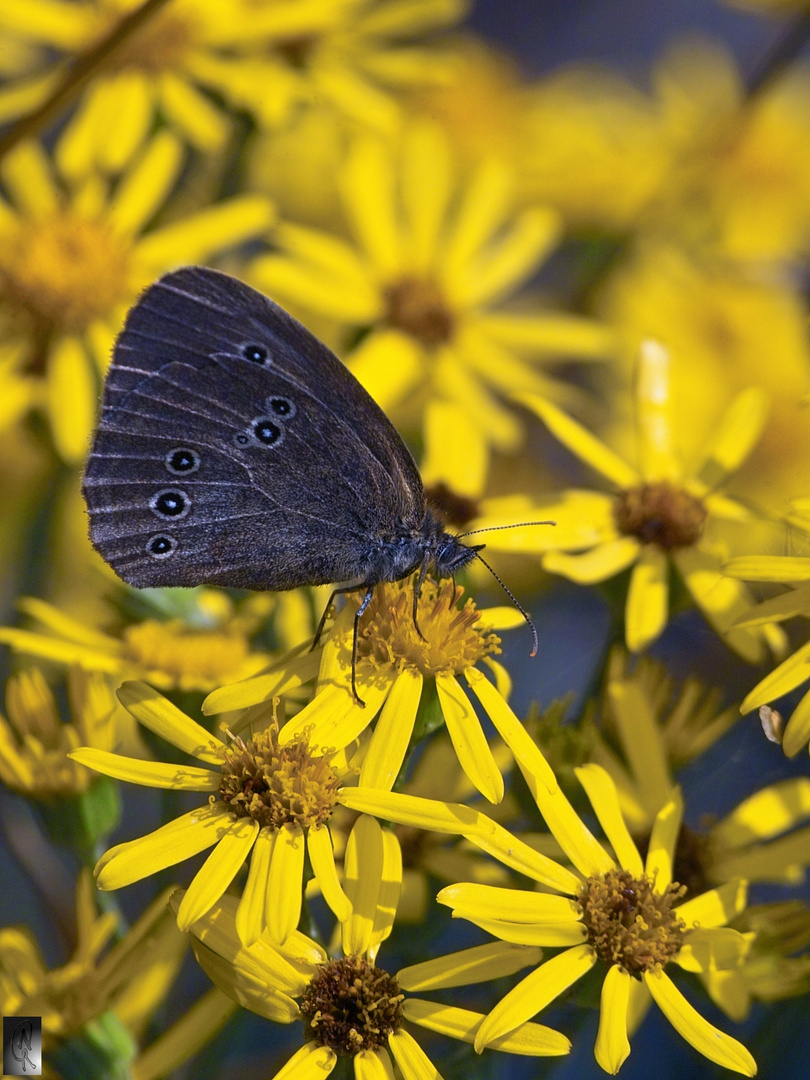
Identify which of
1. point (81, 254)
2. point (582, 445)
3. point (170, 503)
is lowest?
point (170, 503)

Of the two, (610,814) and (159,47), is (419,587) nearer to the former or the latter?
(610,814)

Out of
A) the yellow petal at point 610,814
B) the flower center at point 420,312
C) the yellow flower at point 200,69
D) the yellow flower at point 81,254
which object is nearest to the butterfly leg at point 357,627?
the yellow petal at point 610,814

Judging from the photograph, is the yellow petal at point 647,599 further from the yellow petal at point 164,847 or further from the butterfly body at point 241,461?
the yellow petal at point 164,847

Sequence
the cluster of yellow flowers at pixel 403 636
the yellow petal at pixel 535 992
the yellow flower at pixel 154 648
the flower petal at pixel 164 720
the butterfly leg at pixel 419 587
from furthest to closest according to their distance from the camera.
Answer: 1. the yellow flower at pixel 154 648
2. the butterfly leg at pixel 419 587
3. the flower petal at pixel 164 720
4. the cluster of yellow flowers at pixel 403 636
5. the yellow petal at pixel 535 992

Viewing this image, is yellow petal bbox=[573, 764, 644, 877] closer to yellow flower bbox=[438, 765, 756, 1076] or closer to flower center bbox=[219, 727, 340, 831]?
yellow flower bbox=[438, 765, 756, 1076]

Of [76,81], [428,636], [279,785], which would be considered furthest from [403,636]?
[76,81]

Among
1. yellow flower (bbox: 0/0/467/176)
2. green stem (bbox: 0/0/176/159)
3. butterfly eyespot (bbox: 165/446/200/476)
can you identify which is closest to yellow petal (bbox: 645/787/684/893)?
butterfly eyespot (bbox: 165/446/200/476)

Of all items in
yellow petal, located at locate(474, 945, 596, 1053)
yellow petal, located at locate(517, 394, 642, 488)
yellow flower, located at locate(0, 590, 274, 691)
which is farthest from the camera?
yellow petal, located at locate(517, 394, 642, 488)
